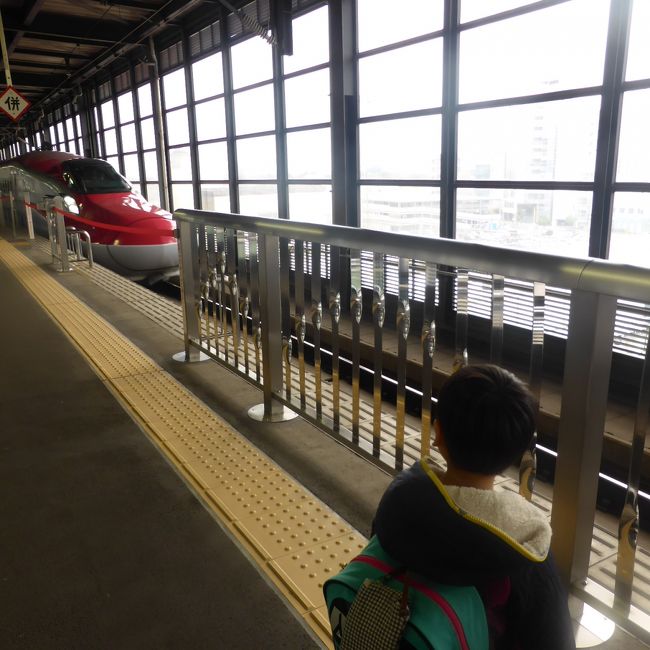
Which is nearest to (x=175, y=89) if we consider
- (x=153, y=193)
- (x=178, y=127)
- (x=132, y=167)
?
(x=178, y=127)

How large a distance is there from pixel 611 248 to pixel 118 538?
4.48 meters

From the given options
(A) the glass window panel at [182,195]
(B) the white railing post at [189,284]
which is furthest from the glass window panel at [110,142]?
(B) the white railing post at [189,284]

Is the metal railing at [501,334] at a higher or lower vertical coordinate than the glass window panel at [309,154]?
lower

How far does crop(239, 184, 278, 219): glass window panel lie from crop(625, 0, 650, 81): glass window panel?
19.7 feet

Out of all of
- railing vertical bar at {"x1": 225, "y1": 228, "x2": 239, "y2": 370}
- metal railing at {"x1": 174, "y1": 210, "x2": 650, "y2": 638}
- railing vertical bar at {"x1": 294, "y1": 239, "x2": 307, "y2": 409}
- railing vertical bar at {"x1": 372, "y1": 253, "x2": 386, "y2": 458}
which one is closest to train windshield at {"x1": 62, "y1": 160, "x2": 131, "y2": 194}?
railing vertical bar at {"x1": 225, "y1": 228, "x2": 239, "y2": 370}

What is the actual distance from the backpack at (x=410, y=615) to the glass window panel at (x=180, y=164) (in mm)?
12313

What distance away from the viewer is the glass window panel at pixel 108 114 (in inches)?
666

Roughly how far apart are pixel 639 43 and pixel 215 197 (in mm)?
8659

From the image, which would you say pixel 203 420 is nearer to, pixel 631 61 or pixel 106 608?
pixel 106 608

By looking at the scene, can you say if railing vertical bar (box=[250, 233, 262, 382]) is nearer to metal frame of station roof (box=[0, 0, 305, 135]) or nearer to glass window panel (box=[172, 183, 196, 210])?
metal frame of station roof (box=[0, 0, 305, 135])

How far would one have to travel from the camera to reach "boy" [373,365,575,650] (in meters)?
0.81

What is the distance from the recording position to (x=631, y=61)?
14.8 ft

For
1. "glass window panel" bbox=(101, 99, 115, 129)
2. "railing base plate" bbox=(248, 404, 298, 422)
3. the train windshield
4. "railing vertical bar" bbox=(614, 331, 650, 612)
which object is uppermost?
"glass window panel" bbox=(101, 99, 115, 129)

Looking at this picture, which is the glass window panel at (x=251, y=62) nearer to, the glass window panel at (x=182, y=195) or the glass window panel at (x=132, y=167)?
the glass window panel at (x=182, y=195)
